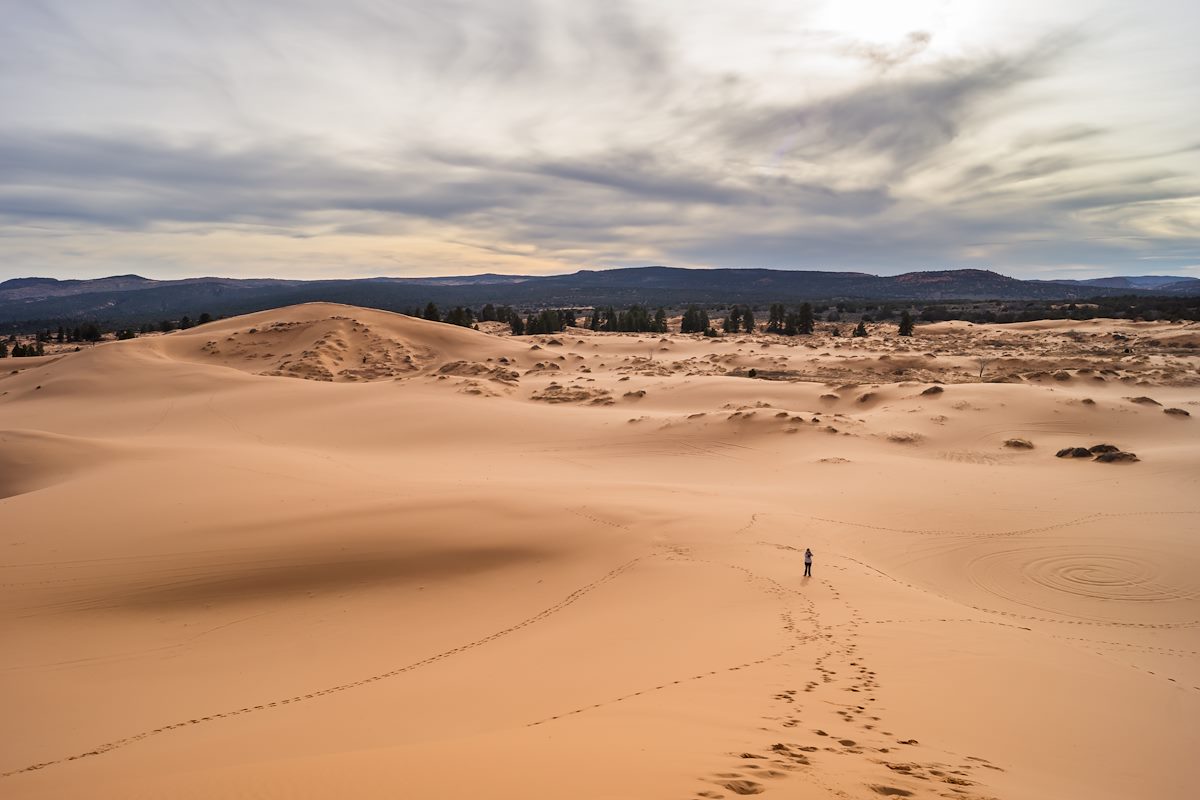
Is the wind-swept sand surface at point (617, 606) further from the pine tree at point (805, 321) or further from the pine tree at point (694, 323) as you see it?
the pine tree at point (694, 323)

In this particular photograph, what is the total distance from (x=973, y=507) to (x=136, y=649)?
1659 centimetres

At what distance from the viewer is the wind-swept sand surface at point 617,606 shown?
5555mm

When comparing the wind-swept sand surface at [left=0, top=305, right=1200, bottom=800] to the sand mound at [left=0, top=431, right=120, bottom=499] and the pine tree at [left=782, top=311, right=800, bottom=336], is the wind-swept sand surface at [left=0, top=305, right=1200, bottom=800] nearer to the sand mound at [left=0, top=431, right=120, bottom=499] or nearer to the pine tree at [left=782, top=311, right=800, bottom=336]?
the sand mound at [left=0, top=431, right=120, bottom=499]

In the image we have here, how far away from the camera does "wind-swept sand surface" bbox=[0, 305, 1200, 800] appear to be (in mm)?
5555

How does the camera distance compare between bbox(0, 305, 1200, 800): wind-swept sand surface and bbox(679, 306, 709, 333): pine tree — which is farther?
bbox(679, 306, 709, 333): pine tree

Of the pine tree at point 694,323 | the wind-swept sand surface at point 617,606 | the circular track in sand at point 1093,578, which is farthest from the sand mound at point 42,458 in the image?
the pine tree at point 694,323

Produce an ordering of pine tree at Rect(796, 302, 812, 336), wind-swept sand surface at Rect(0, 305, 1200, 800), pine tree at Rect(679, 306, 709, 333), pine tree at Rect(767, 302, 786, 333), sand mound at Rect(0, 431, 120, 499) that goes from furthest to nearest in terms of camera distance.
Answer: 1. pine tree at Rect(679, 306, 709, 333)
2. pine tree at Rect(767, 302, 786, 333)
3. pine tree at Rect(796, 302, 812, 336)
4. sand mound at Rect(0, 431, 120, 499)
5. wind-swept sand surface at Rect(0, 305, 1200, 800)

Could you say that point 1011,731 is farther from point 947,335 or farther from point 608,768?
point 947,335

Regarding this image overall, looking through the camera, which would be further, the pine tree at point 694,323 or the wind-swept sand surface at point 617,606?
the pine tree at point 694,323

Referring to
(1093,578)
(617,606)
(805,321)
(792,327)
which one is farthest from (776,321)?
(617,606)

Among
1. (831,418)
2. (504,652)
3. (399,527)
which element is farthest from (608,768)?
(831,418)

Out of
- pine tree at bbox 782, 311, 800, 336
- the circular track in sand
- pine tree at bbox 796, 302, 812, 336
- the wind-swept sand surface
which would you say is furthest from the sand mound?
pine tree at bbox 796, 302, 812, 336

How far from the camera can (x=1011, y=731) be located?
20.9 feet

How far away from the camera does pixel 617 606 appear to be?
1020cm
